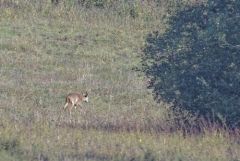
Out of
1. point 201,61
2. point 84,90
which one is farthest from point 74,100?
point 201,61

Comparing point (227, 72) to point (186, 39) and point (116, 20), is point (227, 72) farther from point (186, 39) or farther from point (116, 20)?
point (116, 20)

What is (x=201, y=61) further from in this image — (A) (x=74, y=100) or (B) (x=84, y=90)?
(B) (x=84, y=90)

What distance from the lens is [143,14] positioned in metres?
29.0

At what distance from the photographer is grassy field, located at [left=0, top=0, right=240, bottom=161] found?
36.7 ft

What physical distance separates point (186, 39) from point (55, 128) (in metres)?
2.43

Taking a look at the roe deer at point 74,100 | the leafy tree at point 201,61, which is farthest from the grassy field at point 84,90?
the leafy tree at point 201,61

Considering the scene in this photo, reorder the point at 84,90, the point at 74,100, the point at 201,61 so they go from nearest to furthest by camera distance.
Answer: the point at 201,61 < the point at 74,100 < the point at 84,90

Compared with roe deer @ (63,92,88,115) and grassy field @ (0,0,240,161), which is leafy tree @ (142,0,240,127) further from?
roe deer @ (63,92,88,115)

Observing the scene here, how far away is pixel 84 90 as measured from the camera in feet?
65.6

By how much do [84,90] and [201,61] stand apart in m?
6.30

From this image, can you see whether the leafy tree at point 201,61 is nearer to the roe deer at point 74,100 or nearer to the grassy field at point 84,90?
the grassy field at point 84,90

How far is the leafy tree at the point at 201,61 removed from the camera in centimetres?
1366

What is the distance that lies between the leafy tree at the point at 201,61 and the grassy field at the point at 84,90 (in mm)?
432

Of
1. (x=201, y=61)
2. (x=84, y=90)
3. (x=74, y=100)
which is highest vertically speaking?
(x=201, y=61)
